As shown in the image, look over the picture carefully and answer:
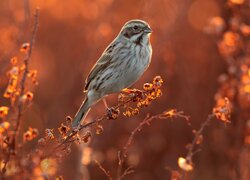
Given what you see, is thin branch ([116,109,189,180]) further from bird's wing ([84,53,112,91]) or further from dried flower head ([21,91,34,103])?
bird's wing ([84,53,112,91])

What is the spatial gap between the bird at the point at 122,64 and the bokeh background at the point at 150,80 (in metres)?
0.47

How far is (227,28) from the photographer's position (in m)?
8.66

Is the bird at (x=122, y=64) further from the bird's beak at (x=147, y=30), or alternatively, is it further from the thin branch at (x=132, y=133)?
the thin branch at (x=132, y=133)

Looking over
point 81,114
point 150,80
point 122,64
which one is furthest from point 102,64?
point 150,80

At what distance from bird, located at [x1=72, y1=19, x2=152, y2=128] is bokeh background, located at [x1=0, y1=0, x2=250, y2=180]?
467mm

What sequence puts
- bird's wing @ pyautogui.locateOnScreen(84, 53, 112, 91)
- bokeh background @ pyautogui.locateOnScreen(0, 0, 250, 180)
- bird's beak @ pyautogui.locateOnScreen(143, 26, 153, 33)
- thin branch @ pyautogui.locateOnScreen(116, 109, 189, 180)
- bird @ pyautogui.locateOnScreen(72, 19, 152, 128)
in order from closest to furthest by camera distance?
1. thin branch @ pyautogui.locateOnScreen(116, 109, 189, 180)
2. bird @ pyautogui.locateOnScreen(72, 19, 152, 128)
3. bird's beak @ pyautogui.locateOnScreen(143, 26, 153, 33)
4. bird's wing @ pyautogui.locateOnScreen(84, 53, 112, 91)
5. bokeh background @ pyautogui.locateOnScreen(0, 0, 250, 180)

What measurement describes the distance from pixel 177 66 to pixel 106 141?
5.08 feet

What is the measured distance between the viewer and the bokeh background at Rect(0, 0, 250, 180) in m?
7.25

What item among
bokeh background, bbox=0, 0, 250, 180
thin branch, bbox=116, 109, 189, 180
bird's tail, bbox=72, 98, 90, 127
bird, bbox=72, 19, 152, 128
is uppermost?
bokeh background, bbox=0, 0, 250, 180

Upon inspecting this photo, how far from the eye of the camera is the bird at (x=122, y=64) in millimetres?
5457

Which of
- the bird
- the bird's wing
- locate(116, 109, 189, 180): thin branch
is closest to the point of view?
locate(116, 109, 189, 180): thin branch

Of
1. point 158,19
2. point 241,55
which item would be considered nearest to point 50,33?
point 158,19

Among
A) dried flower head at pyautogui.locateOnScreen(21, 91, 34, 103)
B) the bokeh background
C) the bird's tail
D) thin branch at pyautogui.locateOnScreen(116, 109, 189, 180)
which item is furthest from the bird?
dried flower head at pyautogui.locateOnScreen(21, 91, 34, 103)

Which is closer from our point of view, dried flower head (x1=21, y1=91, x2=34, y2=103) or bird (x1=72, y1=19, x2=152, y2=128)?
dried flower head (x1=21, y1=91, x2=34, y2=103)
